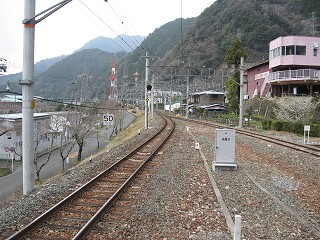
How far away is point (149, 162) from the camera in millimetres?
12922

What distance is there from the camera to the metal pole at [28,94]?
28.2 ft

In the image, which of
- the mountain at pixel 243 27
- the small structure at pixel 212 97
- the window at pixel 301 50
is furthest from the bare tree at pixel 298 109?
the mountain at pixel 243 27

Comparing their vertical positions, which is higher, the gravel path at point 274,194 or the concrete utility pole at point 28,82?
the concrete utility pole at point 28,82

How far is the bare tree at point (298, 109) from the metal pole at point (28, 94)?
87.7 ft

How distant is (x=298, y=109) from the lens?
3094cm

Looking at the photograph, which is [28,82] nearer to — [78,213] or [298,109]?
[78,213]

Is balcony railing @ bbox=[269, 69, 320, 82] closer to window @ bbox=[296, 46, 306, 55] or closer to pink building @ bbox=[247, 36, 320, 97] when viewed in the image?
pink building @ bbox=[247, 36, 320, 97]

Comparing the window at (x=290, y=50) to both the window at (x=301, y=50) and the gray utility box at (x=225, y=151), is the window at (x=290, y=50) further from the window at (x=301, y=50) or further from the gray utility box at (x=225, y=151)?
the gray utility box at (x=225, y=151)

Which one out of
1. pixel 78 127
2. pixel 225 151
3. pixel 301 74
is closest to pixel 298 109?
pixel 301 74

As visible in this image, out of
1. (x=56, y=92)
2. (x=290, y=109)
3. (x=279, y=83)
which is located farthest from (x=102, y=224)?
(x=56, y=92)

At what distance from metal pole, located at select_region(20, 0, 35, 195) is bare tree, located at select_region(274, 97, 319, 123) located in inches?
1053

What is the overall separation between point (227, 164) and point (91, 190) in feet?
16.0

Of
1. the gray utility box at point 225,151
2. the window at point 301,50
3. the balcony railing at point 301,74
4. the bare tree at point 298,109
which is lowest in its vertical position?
the gray utility box at point 225,151

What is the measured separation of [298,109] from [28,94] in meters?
26.9
